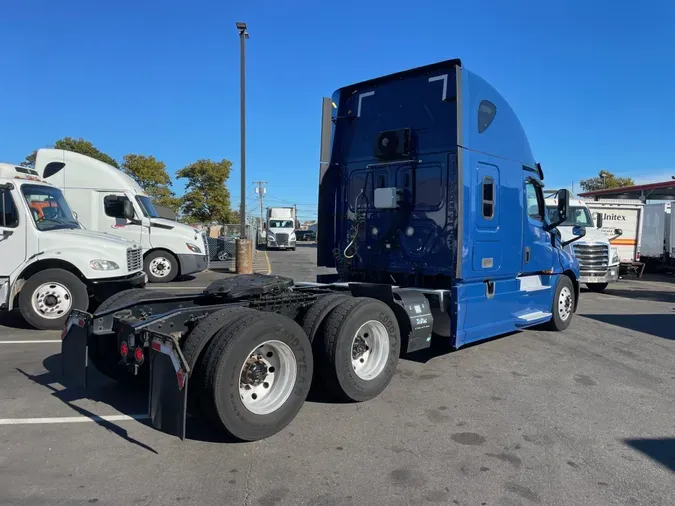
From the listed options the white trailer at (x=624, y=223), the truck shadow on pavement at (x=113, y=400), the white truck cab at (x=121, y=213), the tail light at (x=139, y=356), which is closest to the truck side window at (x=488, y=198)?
the truck shadow on pavement at (x=113, y=400)

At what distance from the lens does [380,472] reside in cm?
348

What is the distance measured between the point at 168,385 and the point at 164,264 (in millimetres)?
11701

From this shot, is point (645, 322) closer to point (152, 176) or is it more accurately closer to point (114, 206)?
point (114, 206)

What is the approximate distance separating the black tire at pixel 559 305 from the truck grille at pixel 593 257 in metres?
5.96

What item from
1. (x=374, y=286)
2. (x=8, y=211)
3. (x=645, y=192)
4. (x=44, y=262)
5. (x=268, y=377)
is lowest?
(x=268, y=377)

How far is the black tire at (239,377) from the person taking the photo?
360 cm

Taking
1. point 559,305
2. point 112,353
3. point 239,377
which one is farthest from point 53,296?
point 559,305

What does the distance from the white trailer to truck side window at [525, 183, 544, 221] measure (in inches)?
476

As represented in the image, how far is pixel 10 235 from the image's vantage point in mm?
7832

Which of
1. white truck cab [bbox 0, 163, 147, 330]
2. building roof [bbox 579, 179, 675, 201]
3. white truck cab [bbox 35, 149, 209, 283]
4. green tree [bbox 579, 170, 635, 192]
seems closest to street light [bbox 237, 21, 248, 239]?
white truck cab [bbox 35, 149, 209, 283]

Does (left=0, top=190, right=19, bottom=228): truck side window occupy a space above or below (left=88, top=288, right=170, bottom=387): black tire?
above

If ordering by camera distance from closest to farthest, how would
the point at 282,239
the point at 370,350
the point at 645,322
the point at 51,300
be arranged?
1. the point at 370,350
2. the point at 51,300
3. the point at 645,322
4. the point at 282,239

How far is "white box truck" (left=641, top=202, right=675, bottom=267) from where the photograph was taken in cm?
2119

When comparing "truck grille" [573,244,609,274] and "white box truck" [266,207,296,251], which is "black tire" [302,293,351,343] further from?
"white box truck" [266,207,296,251]
